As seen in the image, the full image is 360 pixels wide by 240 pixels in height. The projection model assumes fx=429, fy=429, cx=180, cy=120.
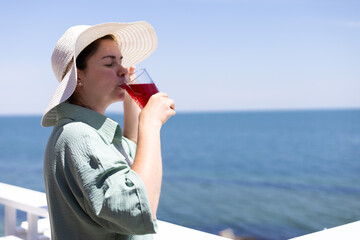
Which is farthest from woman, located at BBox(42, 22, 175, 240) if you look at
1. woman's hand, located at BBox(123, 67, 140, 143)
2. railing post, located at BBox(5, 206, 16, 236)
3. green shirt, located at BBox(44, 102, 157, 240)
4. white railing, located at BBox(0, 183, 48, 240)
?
railing post, located at BBox(5, 206, 16, 236)

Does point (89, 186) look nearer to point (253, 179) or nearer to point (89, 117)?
point (89, 117)

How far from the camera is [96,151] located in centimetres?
103

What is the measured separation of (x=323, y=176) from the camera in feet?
99.7

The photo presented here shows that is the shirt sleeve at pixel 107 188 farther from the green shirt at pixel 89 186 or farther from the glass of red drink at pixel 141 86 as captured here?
the glass of red drink at pixel 141 86

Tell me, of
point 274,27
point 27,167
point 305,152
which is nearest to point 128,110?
point 27,167

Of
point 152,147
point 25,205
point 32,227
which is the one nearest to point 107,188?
point 152,147

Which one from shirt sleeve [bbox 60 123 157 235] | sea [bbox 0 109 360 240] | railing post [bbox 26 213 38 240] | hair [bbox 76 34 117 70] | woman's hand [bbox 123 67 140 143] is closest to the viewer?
shirt sleeve [bbox 60 123 157 235]

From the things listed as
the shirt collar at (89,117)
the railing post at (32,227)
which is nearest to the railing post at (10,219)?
the railing post at (32,227)

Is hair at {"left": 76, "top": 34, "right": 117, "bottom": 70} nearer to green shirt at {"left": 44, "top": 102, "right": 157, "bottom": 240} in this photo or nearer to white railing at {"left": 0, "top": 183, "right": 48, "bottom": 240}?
green shirt at {"left": 44, "top": 102, "right": 157, "bottom": 240}

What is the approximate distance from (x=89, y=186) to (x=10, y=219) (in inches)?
80.4

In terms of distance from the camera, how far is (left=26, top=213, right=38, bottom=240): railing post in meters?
2.64

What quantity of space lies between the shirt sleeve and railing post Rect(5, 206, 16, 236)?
6.23 feet

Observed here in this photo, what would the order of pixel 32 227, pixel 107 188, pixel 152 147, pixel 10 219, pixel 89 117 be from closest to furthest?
pixel 107 188, pixel 152 147, pixel 89 117, pixel 32 227, pixel 10 219

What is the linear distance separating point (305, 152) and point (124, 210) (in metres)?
45.4
